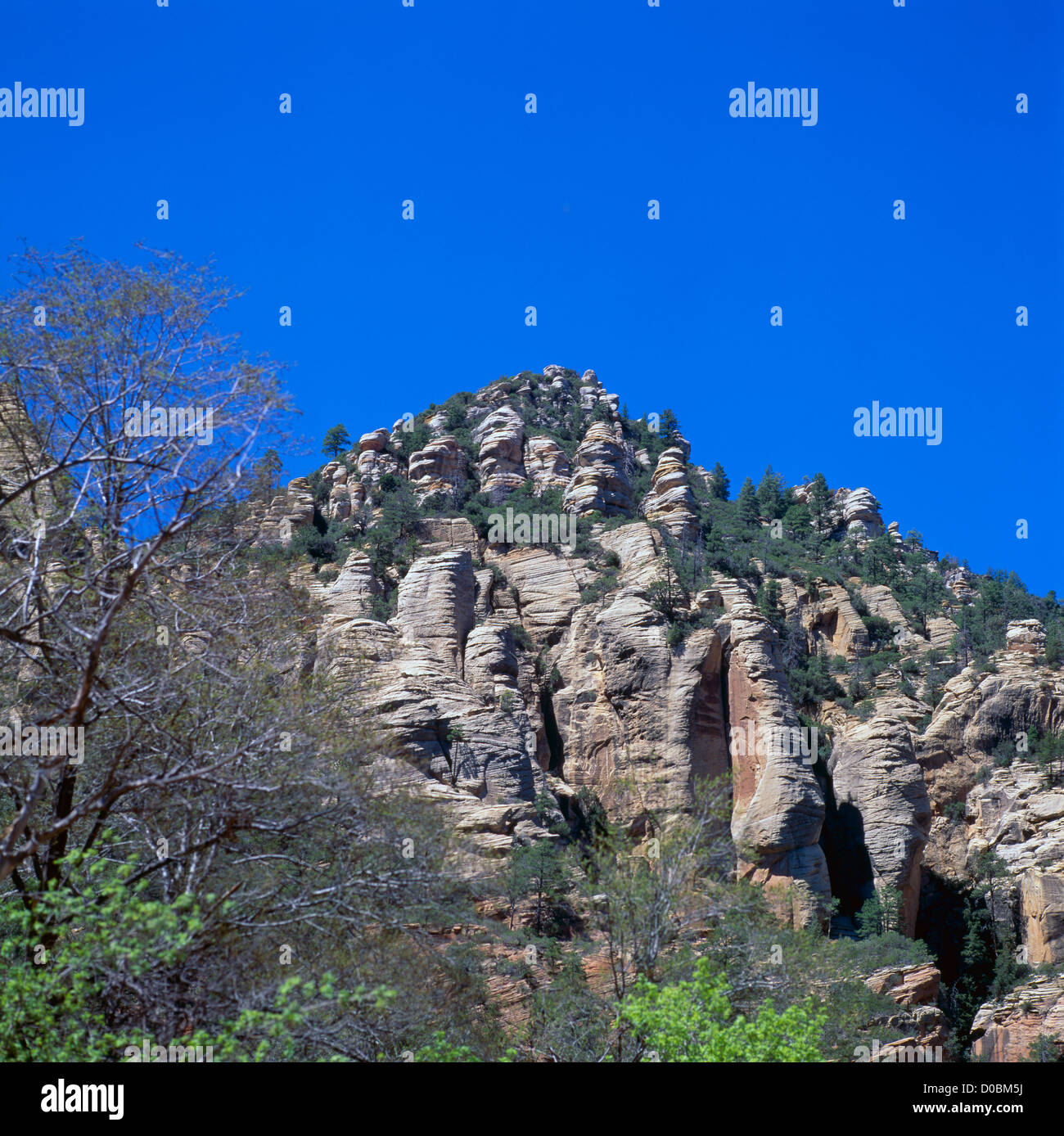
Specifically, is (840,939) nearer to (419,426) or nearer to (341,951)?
(341,951)

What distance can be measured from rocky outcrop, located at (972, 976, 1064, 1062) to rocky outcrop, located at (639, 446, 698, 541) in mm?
32126

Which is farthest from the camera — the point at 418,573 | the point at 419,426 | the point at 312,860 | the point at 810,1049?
the point at 419,426

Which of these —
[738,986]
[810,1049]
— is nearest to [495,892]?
[738,986]

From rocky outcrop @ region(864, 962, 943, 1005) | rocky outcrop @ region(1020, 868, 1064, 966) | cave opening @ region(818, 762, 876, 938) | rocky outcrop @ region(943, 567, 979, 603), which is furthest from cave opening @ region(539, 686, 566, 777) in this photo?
rocky outcrop @ region(943, 567, 979, 603)

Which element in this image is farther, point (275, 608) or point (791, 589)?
point (791, 589)

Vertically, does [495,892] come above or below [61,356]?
below

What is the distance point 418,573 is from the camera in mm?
55188

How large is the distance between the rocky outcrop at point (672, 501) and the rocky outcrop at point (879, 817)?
19.2m

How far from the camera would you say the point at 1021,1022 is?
129 feet

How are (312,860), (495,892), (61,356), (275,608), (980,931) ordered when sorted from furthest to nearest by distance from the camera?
(980,931), (495,892), (275,608), (312,860), (61,356)

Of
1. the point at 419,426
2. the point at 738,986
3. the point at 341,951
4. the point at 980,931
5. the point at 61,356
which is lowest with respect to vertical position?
the point at 980,931

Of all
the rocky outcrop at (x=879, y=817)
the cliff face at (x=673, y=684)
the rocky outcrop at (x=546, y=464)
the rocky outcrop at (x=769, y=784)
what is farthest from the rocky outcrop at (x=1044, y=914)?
the rocky outcrop at (x=546, y=464)

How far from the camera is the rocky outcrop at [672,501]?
6788 cm
